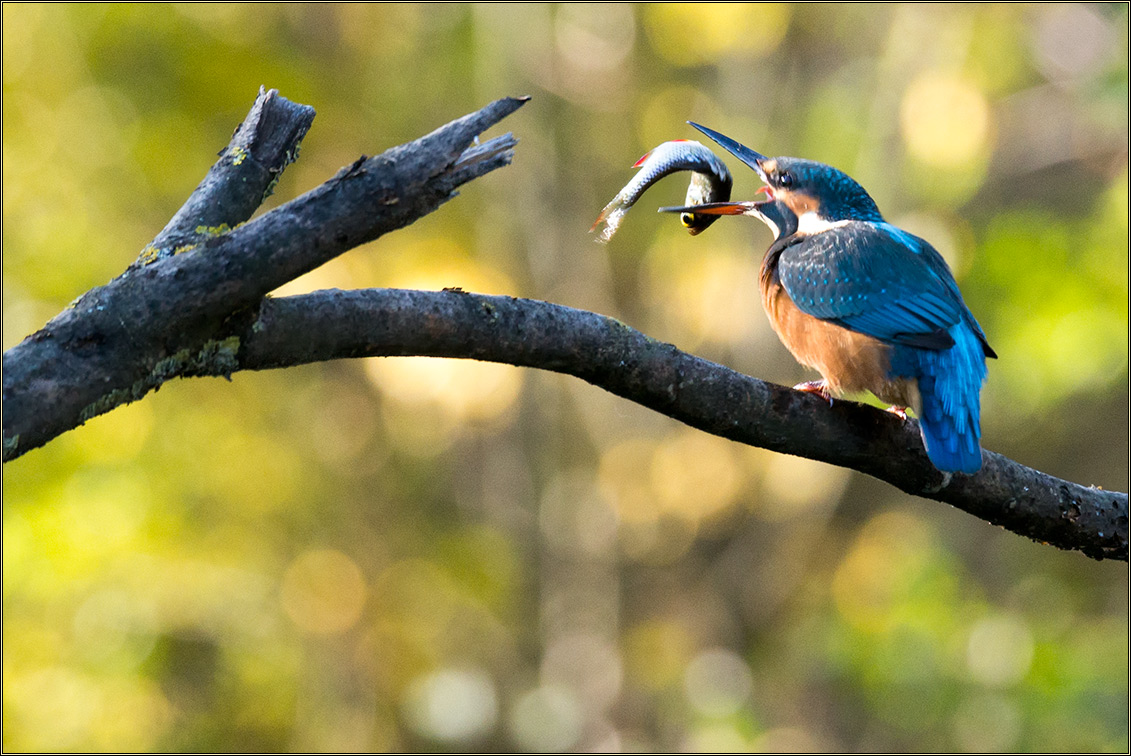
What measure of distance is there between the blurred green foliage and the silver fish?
3.24 m

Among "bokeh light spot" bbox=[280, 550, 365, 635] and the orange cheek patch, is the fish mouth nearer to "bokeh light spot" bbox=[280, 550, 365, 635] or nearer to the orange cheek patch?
the orange cheek patch

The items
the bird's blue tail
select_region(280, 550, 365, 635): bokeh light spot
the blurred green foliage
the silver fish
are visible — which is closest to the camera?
the bird's blue tail

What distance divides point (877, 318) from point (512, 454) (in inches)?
162

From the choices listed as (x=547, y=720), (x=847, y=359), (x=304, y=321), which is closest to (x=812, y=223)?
(x=847, y=359)

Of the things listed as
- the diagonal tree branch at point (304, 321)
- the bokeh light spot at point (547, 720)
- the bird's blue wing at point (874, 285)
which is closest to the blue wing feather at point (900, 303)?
the bird's blue wing at point (874, 285)

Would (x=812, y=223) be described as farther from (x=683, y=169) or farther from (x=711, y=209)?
(x=683, y=169)

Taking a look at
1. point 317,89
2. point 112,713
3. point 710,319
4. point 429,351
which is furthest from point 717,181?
point 112,713

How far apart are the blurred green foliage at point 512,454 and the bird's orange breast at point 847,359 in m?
3.23

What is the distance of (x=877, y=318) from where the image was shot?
7.75 ft

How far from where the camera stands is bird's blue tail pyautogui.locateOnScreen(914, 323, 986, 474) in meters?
1.98

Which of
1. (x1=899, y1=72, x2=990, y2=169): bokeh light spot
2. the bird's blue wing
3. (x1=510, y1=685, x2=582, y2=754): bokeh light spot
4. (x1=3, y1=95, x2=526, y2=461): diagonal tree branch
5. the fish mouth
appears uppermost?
(x1=899, y1=72, x2=990, y2=169): bokeh light spot

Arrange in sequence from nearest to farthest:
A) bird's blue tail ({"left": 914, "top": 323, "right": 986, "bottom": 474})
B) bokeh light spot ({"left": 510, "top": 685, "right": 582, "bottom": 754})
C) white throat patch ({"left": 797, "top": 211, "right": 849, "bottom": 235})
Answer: bird's blue tail ({"left": 914, "top": 323, "right": 986, "bottom": 474})
white throat patch ({"left": 797, "top": 211, "right": 849, "bottom": 235})
bokeh light spot ({"left": 510, "top": 685, "right": 582, "bottom": 754})

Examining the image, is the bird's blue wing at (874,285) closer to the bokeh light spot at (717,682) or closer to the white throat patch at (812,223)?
the white throat patch at (812,223)

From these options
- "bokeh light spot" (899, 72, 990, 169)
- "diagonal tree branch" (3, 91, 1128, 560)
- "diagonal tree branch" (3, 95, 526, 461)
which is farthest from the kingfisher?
"bokeh light spot" (899, 72, 990, 169)
